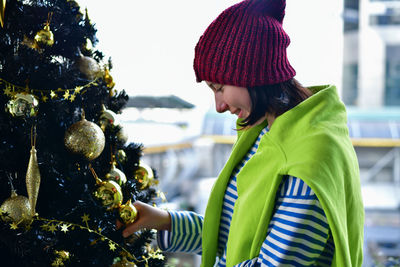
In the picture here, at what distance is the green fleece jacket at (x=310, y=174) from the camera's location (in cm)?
53

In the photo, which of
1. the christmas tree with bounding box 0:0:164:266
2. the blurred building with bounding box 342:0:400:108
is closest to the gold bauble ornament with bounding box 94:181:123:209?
the christmas tree with bounding box 0:0:164:266

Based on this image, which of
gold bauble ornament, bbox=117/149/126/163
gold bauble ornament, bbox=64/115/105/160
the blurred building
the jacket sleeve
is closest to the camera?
the jacket sleeve

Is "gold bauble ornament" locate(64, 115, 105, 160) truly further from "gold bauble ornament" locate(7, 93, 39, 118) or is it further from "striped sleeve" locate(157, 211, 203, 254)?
"striped sleeve" locate(157, 211, 203, 254)

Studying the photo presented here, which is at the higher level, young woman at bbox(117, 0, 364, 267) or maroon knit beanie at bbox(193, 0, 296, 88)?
maroon knit beanie at bbox(193, 0, 296, 88)

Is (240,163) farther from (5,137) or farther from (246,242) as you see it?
(5,137)

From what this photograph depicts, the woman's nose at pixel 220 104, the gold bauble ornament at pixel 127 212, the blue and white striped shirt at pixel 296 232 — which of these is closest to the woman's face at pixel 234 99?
the woman's nose at pixel 220 104

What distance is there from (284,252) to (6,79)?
431 mm

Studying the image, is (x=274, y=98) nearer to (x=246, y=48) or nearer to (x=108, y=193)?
(x=246, y=48)

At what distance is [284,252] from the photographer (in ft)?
1.72

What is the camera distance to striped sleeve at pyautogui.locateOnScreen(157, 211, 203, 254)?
77 cm

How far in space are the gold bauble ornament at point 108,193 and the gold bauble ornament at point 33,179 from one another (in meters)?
0.09

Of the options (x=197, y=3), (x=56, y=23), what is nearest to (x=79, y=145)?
(x=56, y=23)

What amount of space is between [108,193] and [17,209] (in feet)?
0.41

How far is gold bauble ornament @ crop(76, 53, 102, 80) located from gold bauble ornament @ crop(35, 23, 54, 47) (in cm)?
7
